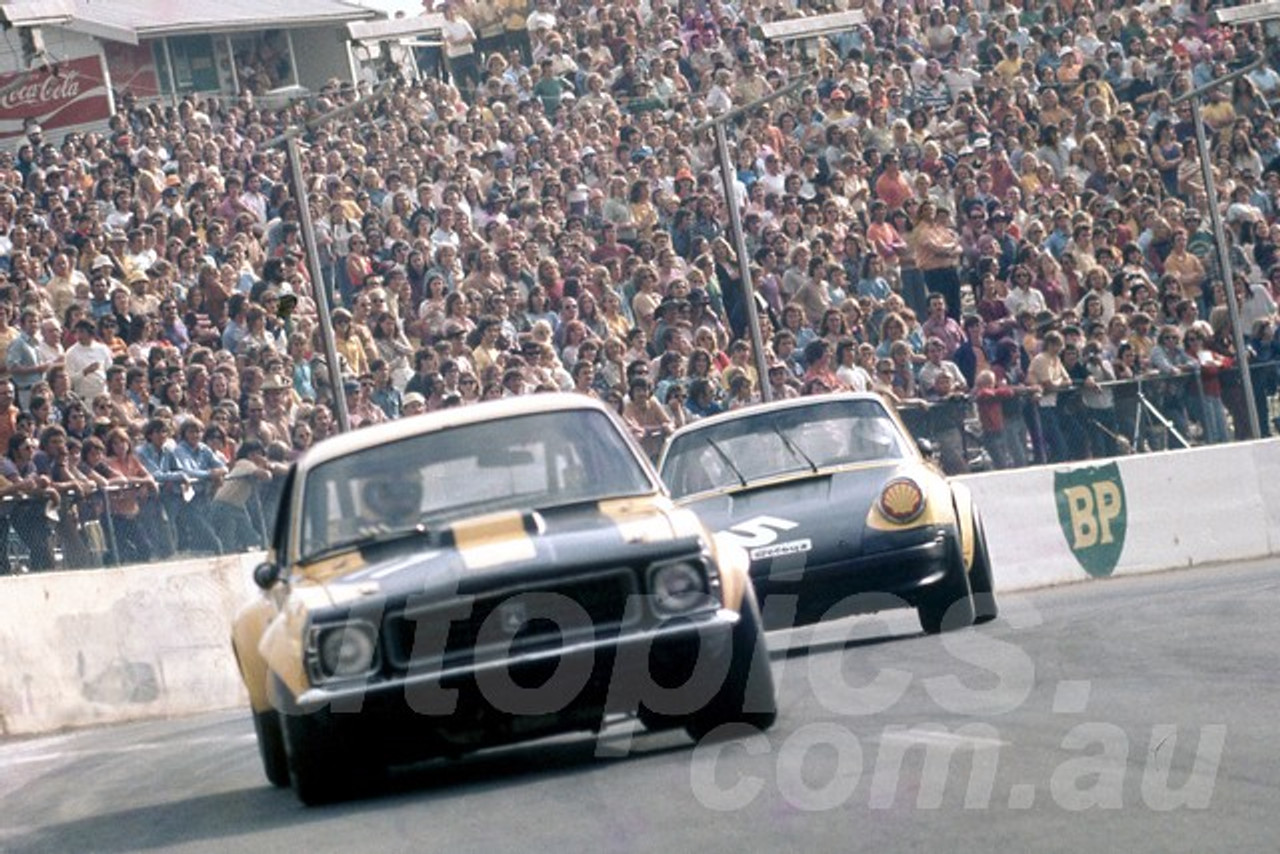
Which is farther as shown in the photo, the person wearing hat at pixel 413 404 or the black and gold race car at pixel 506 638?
the person wearing hat at pixel 413 404

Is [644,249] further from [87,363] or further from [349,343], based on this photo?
[87,363]

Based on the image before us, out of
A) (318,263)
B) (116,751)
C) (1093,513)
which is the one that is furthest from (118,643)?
(1093,513)

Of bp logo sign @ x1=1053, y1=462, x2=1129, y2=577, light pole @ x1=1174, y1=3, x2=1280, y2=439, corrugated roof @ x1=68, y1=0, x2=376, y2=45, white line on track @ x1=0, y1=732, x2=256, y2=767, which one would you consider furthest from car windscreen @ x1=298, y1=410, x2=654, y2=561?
corrugated roof @ x1=68, y1=0, x2=376, y2=45

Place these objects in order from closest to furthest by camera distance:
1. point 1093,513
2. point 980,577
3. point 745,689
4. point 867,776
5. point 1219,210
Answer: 1. point 867,776
2. point 745,689
3. point 980,577
4. point 1093,513
5. point 1219,210

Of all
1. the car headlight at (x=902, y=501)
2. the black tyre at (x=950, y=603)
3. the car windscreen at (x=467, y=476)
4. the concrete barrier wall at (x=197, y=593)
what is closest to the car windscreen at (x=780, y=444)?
the car headlight at (x=902, y=501)

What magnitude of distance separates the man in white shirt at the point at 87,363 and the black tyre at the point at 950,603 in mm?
7921

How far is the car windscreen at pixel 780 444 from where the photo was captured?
15.8 meters

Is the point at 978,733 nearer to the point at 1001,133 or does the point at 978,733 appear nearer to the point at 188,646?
the point at 188,646

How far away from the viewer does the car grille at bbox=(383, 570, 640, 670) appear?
9.53 metres

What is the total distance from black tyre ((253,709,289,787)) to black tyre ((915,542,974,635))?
5.08m

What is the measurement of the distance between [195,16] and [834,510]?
87.5 ft

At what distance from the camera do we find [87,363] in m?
20.8

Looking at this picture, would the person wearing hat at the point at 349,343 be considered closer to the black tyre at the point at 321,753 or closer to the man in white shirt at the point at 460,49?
the man in white shirt at the point at 460,49

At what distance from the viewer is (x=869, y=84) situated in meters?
31.0
